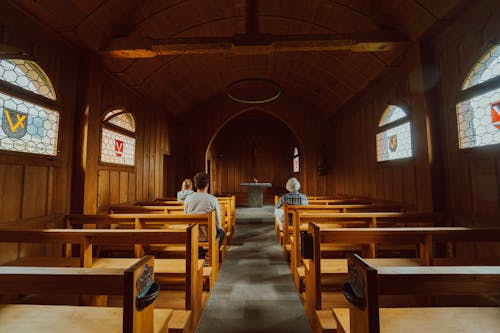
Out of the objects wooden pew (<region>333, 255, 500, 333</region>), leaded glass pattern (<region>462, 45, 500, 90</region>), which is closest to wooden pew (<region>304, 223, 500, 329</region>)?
wooden pew (<region>333, 255, 500, 333</region>)

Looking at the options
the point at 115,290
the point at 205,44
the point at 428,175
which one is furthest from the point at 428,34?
the point at 115,290

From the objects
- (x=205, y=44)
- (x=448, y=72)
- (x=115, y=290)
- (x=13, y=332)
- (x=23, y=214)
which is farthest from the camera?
(x=205, y=44)

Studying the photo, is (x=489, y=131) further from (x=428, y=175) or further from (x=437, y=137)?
(x=428, y=175)

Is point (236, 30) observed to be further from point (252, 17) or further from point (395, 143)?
point (395, 143)

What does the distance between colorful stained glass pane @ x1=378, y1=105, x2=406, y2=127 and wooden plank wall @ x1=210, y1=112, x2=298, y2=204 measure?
220 inches

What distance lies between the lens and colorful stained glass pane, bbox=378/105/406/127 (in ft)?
12.7

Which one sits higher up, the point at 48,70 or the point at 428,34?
the point at 428,34

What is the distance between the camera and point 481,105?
244 centimetres

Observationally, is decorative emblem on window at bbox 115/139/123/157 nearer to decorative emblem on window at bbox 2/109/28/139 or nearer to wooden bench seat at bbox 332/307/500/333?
decorative emblem on window at bbox 2/109/28/139

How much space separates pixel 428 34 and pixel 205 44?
2910 mm

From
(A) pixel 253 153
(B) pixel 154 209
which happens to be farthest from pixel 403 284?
(A) pixel 253 153

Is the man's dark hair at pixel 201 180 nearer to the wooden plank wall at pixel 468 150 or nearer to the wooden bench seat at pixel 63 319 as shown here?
the wooden bench seat at pixel 63 319

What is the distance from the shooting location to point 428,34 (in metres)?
2.98

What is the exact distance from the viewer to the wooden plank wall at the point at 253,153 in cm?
1005
